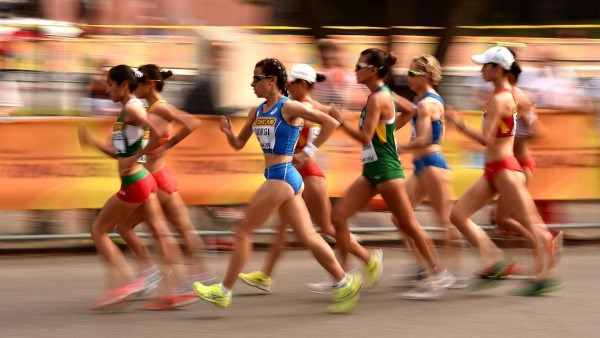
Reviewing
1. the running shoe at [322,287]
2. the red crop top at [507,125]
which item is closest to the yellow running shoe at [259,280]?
the running shoe at [322,287]

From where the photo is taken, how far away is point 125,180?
8648 millimetres

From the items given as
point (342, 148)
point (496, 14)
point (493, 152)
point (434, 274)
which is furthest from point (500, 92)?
point (496, 14)

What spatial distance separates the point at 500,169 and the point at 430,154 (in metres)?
0.64

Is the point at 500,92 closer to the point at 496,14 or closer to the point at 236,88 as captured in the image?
the point at 236,88

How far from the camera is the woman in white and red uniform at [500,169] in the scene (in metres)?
8.96

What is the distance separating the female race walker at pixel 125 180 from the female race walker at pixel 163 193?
0.45 ft

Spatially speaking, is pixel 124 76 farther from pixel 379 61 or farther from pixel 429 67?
pixel 429 67

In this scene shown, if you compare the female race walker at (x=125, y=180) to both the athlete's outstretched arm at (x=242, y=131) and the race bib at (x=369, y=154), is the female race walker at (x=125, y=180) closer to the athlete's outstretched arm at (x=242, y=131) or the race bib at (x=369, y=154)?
the athlete's outstretched arm at (x=242, y=131)

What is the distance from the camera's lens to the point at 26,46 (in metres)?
12.4

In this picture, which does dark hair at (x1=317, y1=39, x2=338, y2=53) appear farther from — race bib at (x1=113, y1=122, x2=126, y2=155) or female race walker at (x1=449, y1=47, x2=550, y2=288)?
race bib at (x1=113, y1=122, x2=126, y2=155)

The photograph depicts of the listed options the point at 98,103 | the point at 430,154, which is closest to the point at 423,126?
the point at 430,154

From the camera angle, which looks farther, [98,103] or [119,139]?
[98,103]

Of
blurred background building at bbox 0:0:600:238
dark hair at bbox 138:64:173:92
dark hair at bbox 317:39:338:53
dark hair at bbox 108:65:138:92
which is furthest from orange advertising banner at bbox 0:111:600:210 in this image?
dark hair at bbox 108:65:138:92

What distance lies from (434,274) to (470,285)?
0.42m
